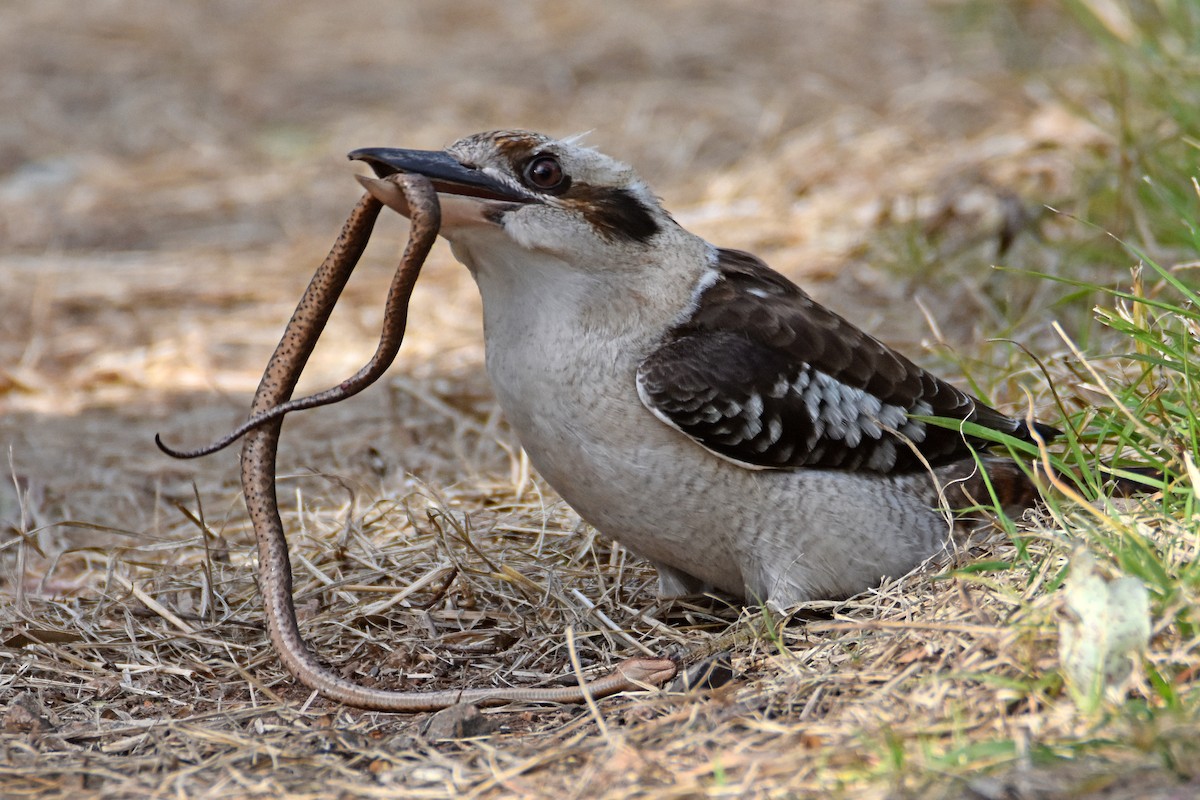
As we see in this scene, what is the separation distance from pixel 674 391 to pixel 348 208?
540 cm

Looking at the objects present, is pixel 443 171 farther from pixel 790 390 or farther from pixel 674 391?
pixel 790 390

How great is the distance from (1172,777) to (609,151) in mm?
6934

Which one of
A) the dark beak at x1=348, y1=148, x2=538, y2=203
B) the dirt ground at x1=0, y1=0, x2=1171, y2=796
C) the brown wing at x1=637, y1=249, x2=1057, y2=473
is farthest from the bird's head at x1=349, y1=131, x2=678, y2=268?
the dirt ground at x1=0, y1=0, x2=1171, y2=796

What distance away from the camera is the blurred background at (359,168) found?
17.9 feet

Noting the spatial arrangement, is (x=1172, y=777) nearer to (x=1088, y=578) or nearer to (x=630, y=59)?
(x=1088, y=578)

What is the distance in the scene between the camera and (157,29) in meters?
11.3

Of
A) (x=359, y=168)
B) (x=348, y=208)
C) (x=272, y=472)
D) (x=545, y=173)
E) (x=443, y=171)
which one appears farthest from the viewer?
(x=359, y=168)

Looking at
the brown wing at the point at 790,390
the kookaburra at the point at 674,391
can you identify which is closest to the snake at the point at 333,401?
the kookaburra at the point at 674,391

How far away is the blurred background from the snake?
92cm

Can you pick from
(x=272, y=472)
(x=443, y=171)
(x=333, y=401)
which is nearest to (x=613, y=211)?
(x=443, y=171)

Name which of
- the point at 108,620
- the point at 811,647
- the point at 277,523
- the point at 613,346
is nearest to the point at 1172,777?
the point at 811,647

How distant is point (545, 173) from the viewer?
3.31m

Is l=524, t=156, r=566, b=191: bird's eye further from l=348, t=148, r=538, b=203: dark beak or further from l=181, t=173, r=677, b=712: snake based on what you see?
l=181, t=173, r=677, b=712: snake

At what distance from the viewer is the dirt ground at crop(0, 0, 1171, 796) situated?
13.2ft
